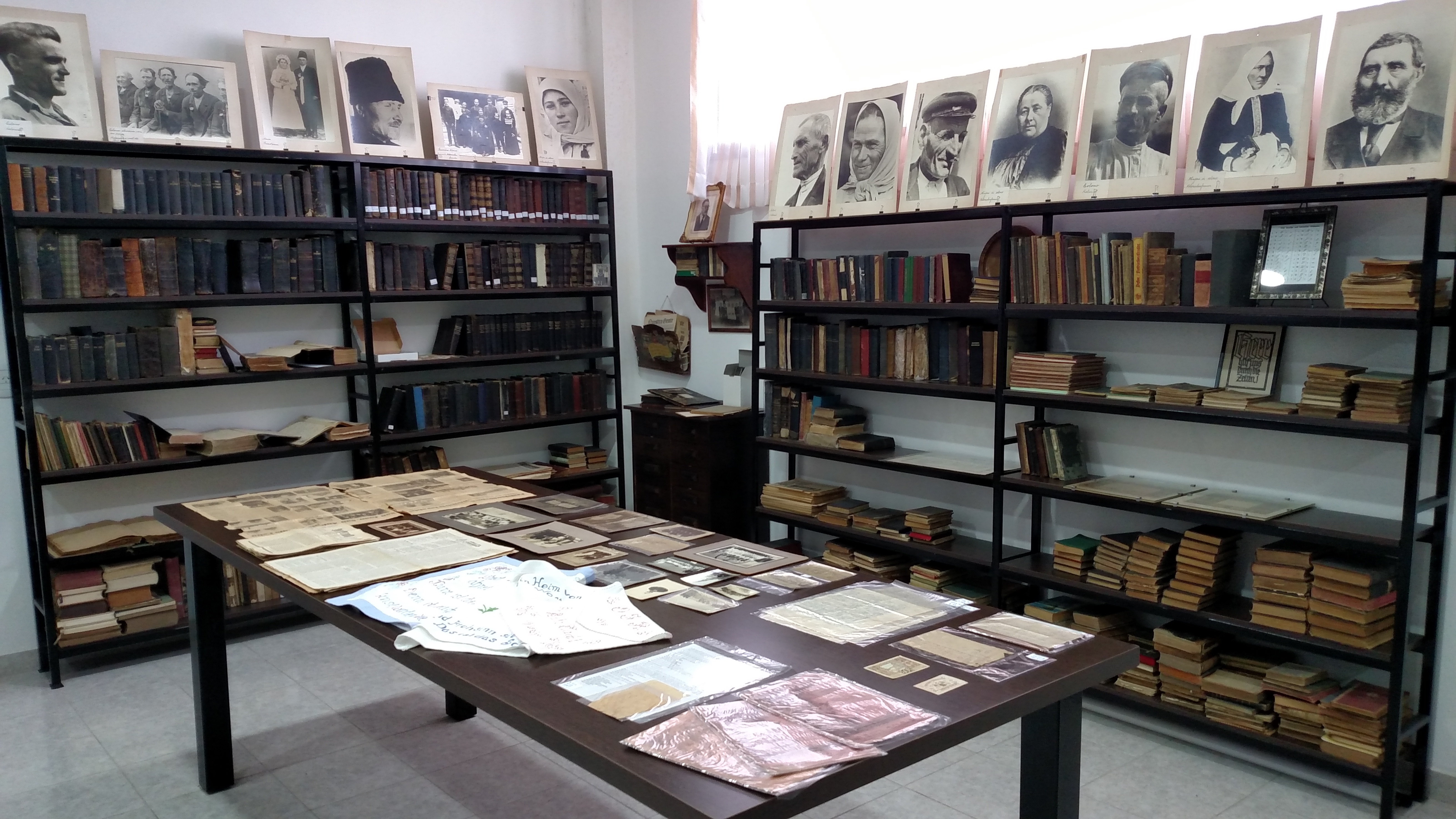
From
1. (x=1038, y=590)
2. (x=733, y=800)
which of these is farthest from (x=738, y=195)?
(x=733, y=800)

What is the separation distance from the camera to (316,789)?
322cm

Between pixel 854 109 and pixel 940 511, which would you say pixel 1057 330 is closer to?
pixel 940 511

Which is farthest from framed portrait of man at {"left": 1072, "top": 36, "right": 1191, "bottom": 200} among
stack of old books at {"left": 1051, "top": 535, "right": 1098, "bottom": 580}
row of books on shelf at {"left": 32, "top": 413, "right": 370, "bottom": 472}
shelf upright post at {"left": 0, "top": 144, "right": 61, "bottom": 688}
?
shelf upright post at {"left": 0, "top": 144, "right": 61, "bottom": 688}

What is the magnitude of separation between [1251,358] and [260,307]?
14.0ft

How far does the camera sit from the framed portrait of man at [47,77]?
4043 millimetres

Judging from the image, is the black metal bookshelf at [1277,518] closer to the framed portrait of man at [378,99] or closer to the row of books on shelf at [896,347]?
the row of books on shelf at [896,347]

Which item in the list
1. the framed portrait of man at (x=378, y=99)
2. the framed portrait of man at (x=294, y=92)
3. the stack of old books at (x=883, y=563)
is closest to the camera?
the stack of old books at (x=883, y=563)

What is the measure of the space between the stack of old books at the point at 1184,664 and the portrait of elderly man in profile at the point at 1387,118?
1587mm

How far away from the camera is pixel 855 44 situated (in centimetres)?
465

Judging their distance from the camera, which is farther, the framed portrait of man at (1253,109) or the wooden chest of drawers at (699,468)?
the wooden chest of drawers at (699,468)

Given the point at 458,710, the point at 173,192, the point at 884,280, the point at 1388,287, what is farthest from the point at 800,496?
the point at 173,192

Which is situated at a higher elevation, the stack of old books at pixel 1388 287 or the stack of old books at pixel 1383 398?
the stack of old books at pixel 1388 287

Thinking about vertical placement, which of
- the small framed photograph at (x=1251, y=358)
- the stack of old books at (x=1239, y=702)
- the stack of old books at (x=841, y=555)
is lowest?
the stack of old books at (x=1239, y=702)

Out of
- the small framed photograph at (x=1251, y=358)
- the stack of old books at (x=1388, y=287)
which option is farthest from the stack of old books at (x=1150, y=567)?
the stack of old books at (x=1388, y=287)
